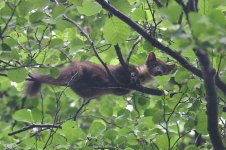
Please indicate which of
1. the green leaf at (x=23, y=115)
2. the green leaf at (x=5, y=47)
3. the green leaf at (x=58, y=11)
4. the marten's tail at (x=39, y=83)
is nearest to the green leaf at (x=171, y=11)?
the green leaf at (x=58, y=11)

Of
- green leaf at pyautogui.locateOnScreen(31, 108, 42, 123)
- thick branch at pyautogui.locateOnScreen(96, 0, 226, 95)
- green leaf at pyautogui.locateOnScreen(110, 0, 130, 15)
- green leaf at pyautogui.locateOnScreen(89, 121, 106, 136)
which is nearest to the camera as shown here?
thick branch at pyautogui.locateOnScreen(96, 0, 226, 95)

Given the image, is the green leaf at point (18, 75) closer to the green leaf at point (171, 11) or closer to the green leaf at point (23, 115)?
the green leaf at point (23, 115)

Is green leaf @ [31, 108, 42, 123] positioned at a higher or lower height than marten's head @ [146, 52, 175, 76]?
lower

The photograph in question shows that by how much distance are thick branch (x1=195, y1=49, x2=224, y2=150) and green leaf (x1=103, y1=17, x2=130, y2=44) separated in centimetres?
93

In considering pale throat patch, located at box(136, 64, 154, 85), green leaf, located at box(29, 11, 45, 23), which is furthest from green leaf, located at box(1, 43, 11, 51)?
pale throat patch, located at box(136, 64, 154, 85)

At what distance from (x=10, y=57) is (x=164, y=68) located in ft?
11.3

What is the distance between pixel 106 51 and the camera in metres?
4.89

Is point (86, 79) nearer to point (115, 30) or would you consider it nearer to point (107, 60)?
point (107, 60)

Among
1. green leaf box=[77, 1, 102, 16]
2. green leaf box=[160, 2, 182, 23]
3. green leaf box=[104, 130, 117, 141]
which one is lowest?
green leaf box=[160, 2, 182, 23]

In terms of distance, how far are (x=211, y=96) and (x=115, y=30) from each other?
1.00 m

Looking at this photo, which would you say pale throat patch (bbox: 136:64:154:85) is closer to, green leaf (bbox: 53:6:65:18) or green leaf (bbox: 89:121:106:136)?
→ green leaf (bbox: 89:121:106:136)

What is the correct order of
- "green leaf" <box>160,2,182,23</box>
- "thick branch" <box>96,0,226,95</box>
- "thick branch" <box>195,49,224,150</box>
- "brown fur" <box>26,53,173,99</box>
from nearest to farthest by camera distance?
"green leaf" <box>160,2,182,23</box> → "thick branch" <box>195,49,224,150</box> → "thick branch" <box>96,0,226,95</box> → "brown fur" <box>26,53,173,99</box>

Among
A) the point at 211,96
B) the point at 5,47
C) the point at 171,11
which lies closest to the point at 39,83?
the point at 5,47

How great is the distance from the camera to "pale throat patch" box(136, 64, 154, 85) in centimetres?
698
